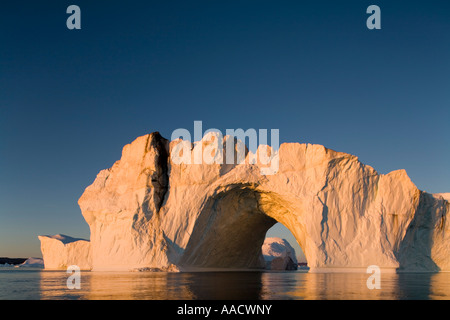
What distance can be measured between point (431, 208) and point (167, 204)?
16.5 meters

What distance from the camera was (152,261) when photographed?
2453 centimetres

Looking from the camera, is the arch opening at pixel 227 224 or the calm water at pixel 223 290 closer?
the calm water at pixel 223 290

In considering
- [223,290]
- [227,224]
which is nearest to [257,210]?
[227,224]

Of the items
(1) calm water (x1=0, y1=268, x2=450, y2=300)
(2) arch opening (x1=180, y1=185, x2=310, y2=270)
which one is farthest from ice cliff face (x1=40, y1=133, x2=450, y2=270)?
(1) calm water (x1=0, y1=268, x2=450, y2=300)

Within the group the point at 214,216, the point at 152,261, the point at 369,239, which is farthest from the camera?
the point at 214,216

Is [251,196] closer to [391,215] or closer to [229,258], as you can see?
[229,258]

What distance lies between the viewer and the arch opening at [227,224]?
2580cm

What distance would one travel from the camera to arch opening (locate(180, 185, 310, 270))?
2580 centimetres

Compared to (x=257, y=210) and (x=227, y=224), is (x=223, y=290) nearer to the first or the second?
(x=227, y=224)

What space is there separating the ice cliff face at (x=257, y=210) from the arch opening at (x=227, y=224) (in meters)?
0.09

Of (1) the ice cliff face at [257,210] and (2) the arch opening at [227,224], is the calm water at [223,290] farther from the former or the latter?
(2) the arch opening at [227,224]

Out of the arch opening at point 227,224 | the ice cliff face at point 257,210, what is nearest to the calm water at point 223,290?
the ice cliff face at point 257,210

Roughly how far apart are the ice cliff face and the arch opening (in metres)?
0.09
